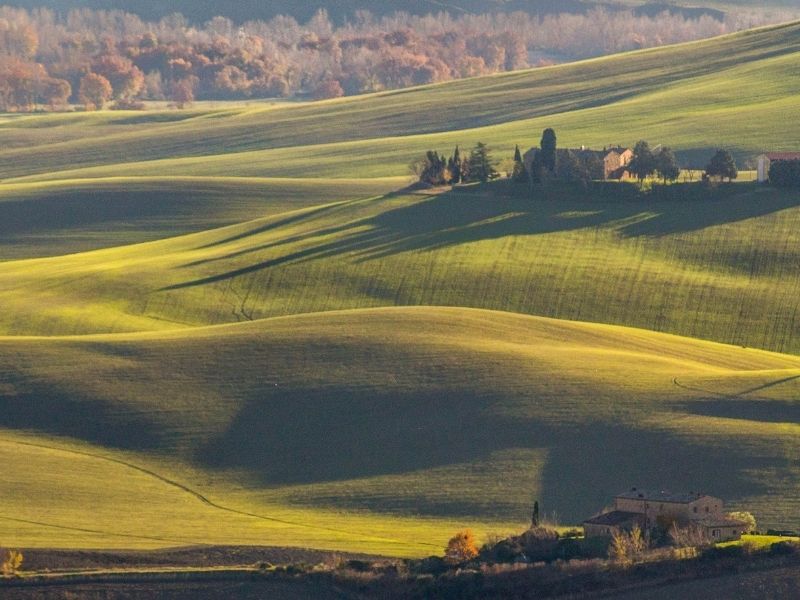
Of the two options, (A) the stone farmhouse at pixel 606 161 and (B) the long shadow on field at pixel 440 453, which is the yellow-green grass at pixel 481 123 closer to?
(A) the stone farmhouse at pixel 606 161

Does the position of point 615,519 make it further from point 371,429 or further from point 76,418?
point 76,418

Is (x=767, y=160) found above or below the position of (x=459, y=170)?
above

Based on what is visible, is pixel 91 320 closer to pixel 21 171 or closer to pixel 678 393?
pixel 678 393

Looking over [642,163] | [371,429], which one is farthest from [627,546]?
[642,163]

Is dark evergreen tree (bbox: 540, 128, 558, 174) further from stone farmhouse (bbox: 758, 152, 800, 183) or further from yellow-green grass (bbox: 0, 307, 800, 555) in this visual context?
yellow-green grass (bbox: 0, 307, 800, 555)

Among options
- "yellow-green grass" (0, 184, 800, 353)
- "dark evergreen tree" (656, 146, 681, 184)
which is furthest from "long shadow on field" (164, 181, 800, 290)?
"dark evergreen tree" (656, 146, 681, 184)

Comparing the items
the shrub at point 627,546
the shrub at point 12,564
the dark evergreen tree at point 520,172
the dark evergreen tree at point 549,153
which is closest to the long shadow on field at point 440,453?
the shrub at point 627,546
